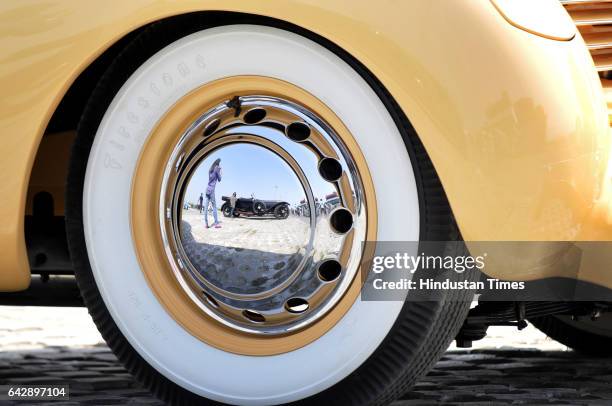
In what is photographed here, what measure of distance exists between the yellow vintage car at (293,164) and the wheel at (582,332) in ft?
4.25

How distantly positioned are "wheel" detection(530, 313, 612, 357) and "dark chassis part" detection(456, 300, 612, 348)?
0.99m

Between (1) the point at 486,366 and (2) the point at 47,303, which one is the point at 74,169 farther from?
(1) the point at 486,366

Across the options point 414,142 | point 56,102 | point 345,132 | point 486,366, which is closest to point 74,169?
point 56,102

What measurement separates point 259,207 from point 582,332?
1909 mm

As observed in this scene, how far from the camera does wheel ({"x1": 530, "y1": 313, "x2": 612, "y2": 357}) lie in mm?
3770

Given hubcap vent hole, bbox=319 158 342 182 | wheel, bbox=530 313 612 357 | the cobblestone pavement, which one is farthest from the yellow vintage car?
wheel, bbox=530 313 612 357

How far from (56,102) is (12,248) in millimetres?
394

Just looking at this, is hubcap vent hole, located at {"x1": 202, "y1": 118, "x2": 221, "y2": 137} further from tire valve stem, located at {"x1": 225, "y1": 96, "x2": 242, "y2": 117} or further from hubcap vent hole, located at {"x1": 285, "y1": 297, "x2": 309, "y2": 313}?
hubcap vent hole, located at {"x1": 285, "y1": 297, "x2": 309, "y2": 313}

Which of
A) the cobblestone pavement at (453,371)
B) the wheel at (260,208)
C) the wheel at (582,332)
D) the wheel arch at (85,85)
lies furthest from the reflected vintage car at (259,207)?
the wheel at (582,332)

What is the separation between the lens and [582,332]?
380 centimetres

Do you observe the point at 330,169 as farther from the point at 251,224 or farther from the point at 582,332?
the point at 582,332

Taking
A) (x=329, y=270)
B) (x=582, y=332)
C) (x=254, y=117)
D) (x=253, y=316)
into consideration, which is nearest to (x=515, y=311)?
(x=329, y=270)

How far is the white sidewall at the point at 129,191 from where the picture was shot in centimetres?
229

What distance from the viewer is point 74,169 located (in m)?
2.51
